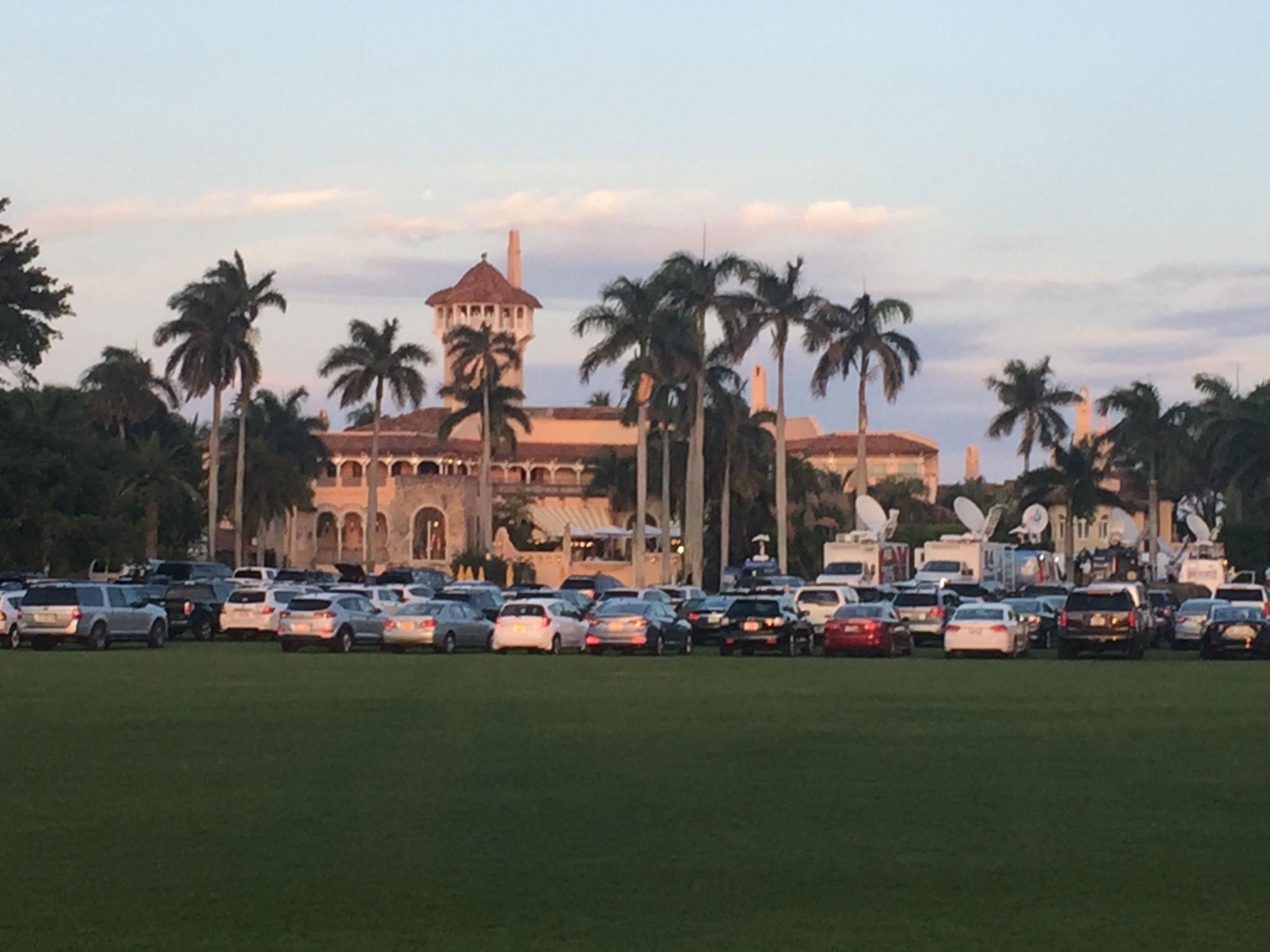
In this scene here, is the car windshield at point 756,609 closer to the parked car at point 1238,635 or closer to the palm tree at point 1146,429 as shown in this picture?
the parked car at point 1238,635

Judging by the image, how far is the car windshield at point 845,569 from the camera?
71.6 m

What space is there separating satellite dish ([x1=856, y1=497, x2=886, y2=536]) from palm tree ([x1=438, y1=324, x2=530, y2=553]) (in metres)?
27.6

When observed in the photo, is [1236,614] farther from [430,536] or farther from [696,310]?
[430,536]

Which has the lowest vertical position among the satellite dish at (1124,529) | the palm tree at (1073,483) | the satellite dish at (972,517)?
the satellite dish at (972,517)

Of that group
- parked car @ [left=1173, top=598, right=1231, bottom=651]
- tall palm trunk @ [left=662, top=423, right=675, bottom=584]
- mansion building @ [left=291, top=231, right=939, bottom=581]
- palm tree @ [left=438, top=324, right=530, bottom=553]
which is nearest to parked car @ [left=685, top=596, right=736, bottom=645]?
parked car @ [left=1173, top=598, right=1231, bottom=651]

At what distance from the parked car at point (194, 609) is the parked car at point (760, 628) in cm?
1366

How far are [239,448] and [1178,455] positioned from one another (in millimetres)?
44808

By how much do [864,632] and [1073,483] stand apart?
61.5m

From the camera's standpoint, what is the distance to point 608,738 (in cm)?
2370

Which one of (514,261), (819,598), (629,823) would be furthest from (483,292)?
(629,823)

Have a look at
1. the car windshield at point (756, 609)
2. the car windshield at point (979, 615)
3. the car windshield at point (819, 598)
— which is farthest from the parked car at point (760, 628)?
the car windshield at point (819, 598)

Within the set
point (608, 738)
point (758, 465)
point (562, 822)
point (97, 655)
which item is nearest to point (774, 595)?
point (97, 655)

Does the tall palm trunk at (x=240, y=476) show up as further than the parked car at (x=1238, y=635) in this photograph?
Yes

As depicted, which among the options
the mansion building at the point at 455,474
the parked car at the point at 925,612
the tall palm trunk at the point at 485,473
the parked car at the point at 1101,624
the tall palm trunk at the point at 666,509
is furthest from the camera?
the mansion building at the point at 455,474
